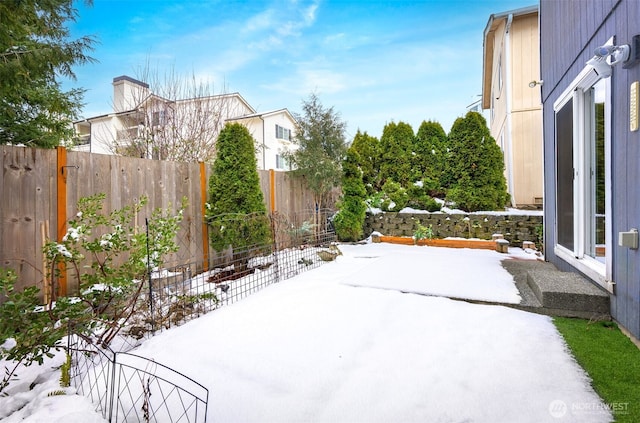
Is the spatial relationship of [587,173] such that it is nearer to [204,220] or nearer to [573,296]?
[573,296]

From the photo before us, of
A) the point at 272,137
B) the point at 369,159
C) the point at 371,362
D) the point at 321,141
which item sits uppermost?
the point at 272,137

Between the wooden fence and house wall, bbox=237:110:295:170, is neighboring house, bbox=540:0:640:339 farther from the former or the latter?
house wall, bbox=237:110:295:170

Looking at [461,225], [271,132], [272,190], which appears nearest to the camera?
[272,190]


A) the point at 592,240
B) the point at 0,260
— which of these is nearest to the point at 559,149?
the point at 592,240

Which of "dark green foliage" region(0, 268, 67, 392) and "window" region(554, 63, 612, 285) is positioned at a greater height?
"window" region(554, 63, 612, 285)

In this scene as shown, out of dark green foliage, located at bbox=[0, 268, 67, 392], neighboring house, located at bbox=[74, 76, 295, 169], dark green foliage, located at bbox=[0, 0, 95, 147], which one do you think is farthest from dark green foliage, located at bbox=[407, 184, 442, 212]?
dark green foliage, located at bbox=[0, 268, 67, 392]

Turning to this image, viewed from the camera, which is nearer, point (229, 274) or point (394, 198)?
point (229, 274)

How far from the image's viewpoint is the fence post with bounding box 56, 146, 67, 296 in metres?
3.38

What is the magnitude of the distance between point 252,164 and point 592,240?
14.1ft

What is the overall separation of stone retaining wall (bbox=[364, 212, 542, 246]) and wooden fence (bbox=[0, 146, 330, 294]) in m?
4.11

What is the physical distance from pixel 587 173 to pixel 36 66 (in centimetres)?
523

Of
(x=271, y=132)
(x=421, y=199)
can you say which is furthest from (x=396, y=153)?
(x=271, y=132)

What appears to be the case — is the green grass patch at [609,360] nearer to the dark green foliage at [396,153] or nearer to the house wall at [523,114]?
the dark green foliage at [396,153]

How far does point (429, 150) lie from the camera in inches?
307
